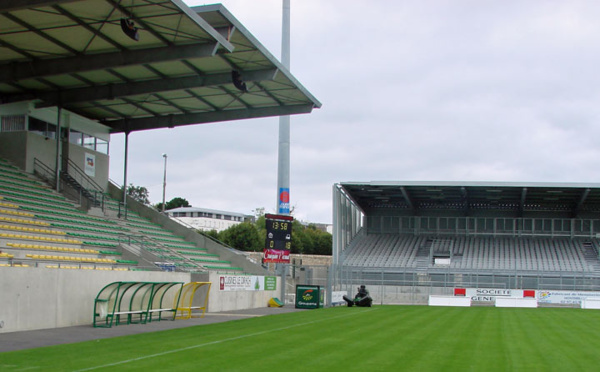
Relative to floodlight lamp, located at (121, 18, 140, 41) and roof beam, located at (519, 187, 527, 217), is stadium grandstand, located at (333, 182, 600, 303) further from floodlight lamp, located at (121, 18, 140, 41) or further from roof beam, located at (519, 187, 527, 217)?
floodlight lamp, located at (121, 18, 140, 41)

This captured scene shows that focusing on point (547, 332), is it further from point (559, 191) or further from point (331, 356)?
point (559, 191)

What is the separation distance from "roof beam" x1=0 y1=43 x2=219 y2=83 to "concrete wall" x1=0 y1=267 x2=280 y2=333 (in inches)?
306

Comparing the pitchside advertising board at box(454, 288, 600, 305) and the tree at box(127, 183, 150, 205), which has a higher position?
the tree at box(127, 183, 150, 205)

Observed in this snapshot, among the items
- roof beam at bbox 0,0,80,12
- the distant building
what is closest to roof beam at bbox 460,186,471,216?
roof beam at bbox 0,0,80,12

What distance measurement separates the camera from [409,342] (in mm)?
16969

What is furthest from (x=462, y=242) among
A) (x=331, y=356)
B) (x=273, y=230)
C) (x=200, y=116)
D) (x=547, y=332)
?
(x=331, y=356)

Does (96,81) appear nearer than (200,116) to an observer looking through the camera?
Yes

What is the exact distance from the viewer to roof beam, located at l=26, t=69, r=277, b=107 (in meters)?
27.9

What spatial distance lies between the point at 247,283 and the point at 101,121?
12.1m

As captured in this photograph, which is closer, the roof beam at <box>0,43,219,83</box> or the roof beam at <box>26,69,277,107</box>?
the roof beam at <box>0,43,219,83</box>

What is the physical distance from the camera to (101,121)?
1444 inches

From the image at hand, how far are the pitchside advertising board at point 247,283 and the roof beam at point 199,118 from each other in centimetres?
805

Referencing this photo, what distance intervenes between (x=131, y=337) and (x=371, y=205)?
4757 cm

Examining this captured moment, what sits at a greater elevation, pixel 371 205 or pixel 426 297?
pixel 371 205
